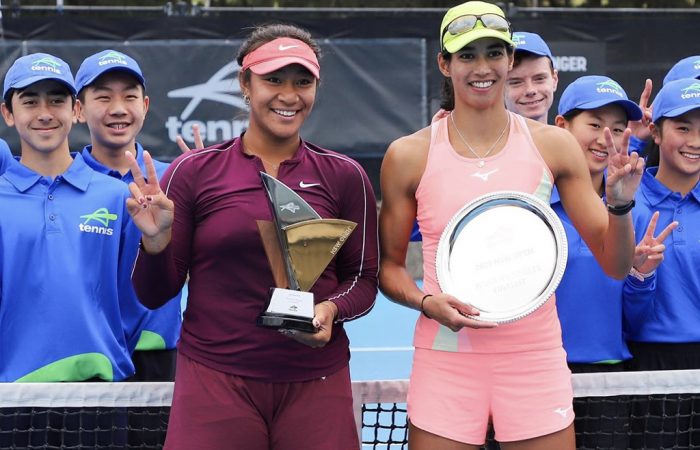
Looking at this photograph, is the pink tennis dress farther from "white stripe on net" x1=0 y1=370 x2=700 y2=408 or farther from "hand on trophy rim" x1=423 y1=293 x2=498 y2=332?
"white stripe on net" x1=0 y1=370 x2=700 y2=408

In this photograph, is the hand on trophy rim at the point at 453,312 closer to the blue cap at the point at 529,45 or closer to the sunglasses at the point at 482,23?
the sunglasses at the point at 482,23

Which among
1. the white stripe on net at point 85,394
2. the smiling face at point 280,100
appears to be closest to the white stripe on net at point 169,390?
the white stripe on net at point 85,394

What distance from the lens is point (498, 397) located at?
2893 mm

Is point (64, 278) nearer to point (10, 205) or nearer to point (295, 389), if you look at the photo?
point (10, 205)

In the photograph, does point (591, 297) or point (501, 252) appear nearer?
point (501, 252)

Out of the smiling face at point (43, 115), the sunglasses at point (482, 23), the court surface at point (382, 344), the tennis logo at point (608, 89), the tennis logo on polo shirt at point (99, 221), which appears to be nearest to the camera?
the sunglasses at point (482, 23)

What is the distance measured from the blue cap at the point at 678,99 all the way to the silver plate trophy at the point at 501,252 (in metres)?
1.19

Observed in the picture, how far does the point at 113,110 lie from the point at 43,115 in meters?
0.36

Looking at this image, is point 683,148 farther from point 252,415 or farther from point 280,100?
point 252,415

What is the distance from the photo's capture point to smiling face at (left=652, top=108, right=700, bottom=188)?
384cm

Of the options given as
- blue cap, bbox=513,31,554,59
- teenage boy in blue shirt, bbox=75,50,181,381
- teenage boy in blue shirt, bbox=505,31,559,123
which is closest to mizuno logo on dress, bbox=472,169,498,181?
teenage boy in blue shirt, bbox=505,31,559,123

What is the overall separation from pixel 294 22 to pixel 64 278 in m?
6.44

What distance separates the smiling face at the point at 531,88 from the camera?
406 centimetres

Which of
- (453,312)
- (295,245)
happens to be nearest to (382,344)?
(453,312)
